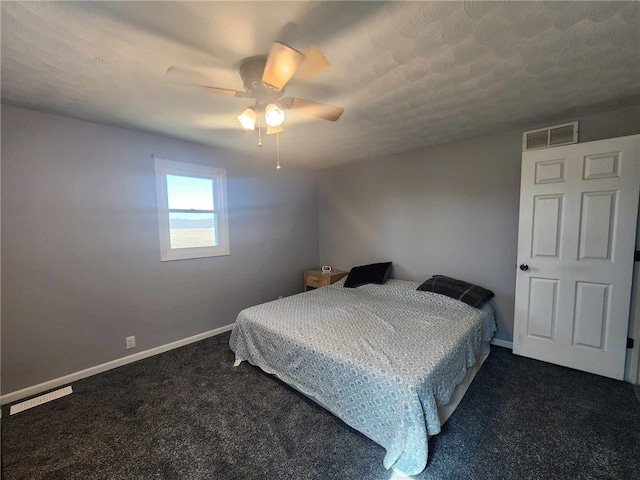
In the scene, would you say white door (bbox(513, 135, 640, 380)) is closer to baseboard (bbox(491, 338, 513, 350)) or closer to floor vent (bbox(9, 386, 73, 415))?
baseboard (bbox(491, 338, 513, 350))

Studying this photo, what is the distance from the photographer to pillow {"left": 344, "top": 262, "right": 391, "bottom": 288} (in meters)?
3.34

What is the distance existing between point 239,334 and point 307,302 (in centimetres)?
75

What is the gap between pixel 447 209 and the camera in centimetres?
306

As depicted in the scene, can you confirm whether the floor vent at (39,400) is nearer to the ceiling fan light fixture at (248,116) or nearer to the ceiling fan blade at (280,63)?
the ceiling fan light fixture at (248,116)

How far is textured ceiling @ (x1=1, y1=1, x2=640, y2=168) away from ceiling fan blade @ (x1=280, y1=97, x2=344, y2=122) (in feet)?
0.59

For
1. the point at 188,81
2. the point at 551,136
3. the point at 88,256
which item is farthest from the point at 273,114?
the point at 551,136

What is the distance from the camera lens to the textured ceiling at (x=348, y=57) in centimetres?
114

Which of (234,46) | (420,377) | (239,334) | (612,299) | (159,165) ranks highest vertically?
(234,46)

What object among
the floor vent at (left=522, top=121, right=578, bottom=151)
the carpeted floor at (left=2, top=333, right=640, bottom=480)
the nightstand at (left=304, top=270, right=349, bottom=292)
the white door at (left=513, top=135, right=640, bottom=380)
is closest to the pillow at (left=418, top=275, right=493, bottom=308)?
the white door at (left=513, top=135, right=640, bottom=380)

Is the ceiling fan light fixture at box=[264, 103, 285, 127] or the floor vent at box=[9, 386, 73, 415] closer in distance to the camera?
the ceiling fan light fixture at box=[264, 103, 285, 127]

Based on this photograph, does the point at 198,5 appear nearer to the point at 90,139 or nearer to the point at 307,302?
the point at 90,139

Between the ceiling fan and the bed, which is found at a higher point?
the ceiling fan

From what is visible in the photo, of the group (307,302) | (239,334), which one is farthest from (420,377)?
(239,334)

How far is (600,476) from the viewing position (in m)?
1.33
